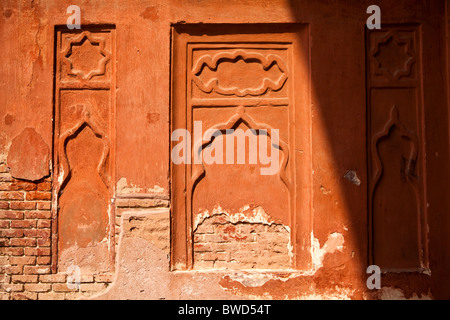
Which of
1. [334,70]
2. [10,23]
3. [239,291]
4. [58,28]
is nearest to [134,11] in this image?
[58,28]

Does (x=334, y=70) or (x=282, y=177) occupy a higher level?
(x=334, y=70)

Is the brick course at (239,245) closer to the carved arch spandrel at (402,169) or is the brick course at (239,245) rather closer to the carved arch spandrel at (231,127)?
the carved arch spandrel at (231,127)

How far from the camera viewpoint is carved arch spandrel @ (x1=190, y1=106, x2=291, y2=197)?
3775 mm

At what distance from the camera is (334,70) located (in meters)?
3.75

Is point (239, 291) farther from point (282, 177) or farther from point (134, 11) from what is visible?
point (134, 11)

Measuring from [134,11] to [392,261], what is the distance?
3145 millimetres

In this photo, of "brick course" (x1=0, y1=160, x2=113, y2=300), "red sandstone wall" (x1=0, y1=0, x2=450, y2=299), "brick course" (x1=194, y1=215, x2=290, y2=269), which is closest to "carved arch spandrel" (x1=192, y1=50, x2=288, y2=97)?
"red sandstone wall" (x1=0, y1=0, x2=450, y2=299)

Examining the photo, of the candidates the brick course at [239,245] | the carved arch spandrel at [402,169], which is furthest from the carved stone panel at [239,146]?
the carved arch spandrel at [402,169]

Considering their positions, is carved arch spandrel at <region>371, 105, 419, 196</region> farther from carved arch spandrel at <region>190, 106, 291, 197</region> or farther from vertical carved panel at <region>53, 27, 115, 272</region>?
vertical carved panel at <region>53, 27, 115, 272</region>

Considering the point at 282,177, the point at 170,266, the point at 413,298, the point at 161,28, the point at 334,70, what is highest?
the point at 161,28

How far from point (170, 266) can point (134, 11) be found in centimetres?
225

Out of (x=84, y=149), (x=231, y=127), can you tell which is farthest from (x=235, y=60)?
(x=84, y=149)

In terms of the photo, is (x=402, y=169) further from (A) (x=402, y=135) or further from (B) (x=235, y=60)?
(B) (x=235, y=60)

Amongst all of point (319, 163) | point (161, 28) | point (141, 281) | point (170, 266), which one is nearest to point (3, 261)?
point (141, 281)
